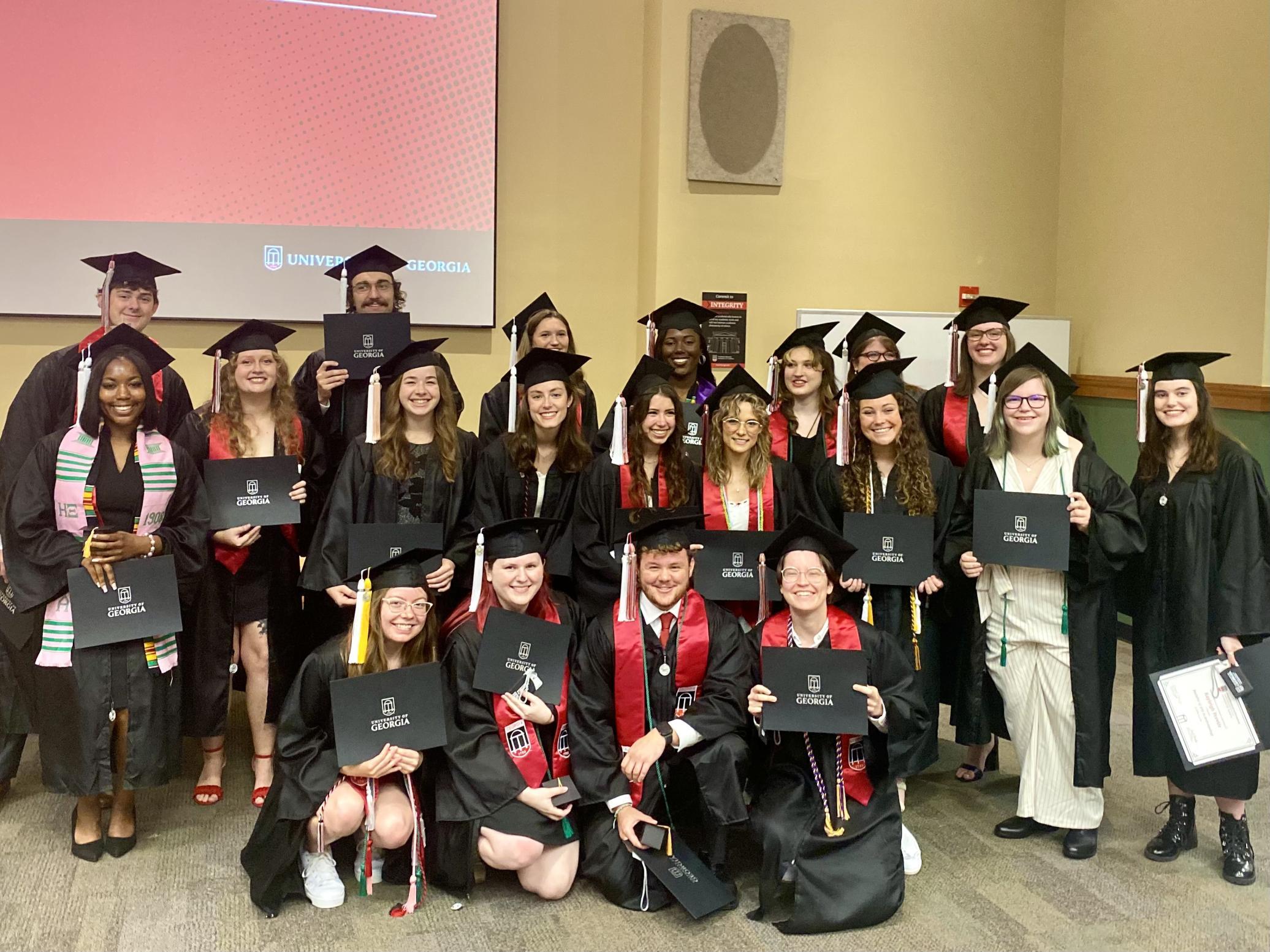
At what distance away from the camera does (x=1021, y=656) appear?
3.67 metres

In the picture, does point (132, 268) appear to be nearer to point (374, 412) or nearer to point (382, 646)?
point (374, 412)

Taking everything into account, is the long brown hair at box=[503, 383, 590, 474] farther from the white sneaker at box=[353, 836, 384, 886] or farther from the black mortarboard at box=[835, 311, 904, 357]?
the black mortarboard at box=[835, 311, 904, 357]

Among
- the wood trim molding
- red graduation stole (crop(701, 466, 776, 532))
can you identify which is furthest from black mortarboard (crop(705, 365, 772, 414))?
the wood trim molding

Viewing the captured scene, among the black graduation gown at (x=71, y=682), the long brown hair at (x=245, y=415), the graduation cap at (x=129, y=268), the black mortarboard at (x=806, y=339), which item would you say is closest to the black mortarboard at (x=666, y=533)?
the black mortarboard at (x=806, y=339)

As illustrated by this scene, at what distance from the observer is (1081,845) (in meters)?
3.57

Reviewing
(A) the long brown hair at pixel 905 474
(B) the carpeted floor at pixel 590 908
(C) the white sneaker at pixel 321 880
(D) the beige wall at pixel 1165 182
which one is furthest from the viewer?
(D) the beige wall at pixel 1165 182

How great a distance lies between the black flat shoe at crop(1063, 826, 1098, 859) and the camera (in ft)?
11.7

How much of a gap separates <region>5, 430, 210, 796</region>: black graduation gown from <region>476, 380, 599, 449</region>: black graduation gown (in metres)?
1.44

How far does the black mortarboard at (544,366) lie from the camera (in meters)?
3.92

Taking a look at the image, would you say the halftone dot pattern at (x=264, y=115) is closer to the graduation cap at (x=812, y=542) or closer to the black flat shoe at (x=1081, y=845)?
the graduation cap at (x=812, y=542)

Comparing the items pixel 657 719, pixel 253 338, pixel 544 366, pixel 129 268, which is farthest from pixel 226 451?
pixel 657 719

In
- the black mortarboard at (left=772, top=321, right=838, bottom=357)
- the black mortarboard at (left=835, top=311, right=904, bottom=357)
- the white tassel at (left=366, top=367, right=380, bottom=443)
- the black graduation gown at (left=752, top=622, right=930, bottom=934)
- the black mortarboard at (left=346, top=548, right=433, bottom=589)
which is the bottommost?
the black graduation gown at (left=752, top=622, right=930, bottom=934)

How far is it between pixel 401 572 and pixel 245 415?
3.74 ft

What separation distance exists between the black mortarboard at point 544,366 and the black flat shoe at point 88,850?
2046 millimetres
